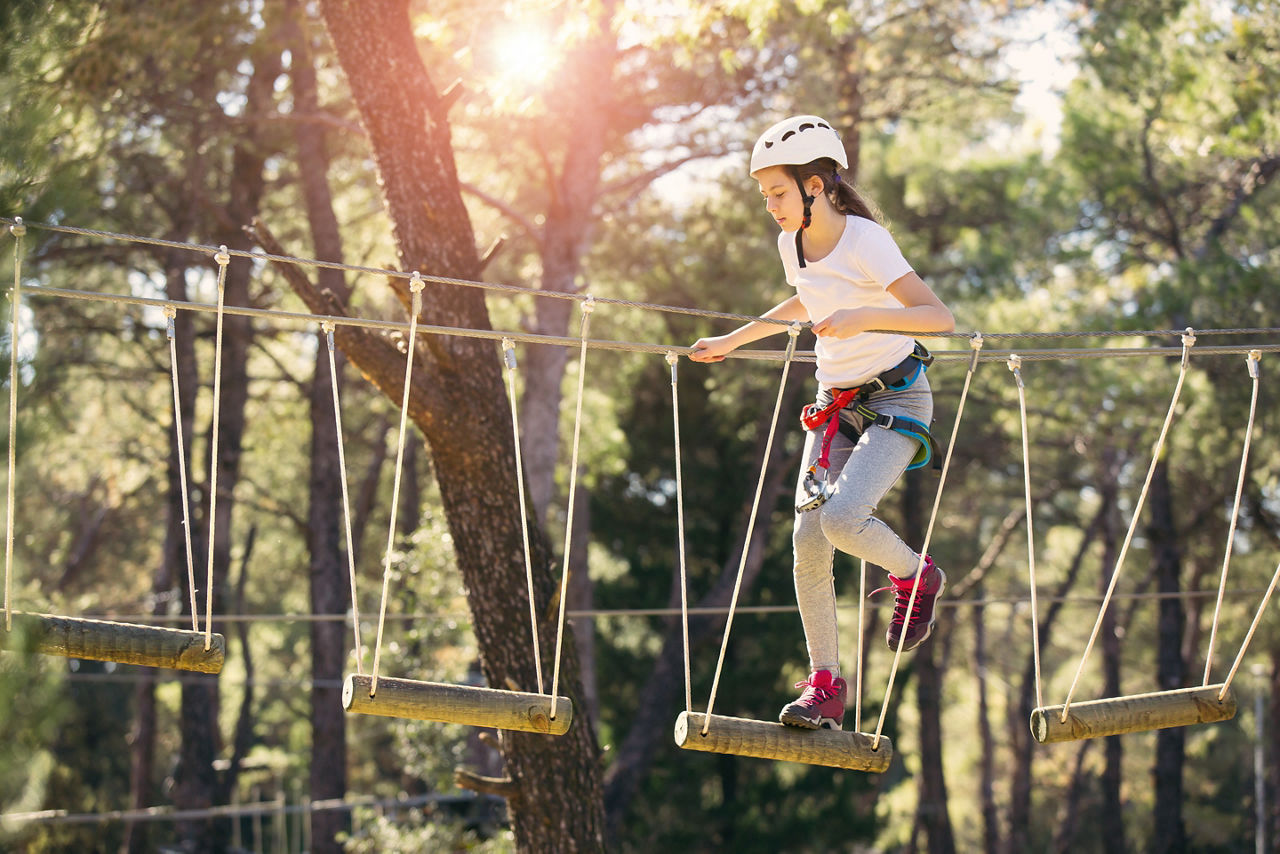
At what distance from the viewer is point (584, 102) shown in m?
8.62

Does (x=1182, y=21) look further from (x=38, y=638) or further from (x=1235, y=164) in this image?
(x=38, y=638)

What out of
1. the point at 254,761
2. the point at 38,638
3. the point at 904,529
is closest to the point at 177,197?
the point at 904,529

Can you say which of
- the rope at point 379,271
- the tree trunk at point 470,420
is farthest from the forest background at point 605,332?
the rope at point 379,271

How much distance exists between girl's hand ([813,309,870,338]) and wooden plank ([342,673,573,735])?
1030 mm

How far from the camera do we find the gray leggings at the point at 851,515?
9.12 feet

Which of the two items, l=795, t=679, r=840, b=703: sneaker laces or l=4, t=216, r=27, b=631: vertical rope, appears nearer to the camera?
l=4, t=216, r=27, b=631: vertical rope

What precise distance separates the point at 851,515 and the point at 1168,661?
10386 mm

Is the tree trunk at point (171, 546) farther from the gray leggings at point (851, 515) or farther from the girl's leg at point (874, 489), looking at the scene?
the girl's leg at point (874, 489)

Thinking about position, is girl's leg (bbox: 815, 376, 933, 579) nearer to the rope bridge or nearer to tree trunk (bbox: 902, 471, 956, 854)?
the rope bridge

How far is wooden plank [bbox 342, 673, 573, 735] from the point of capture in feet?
9.01

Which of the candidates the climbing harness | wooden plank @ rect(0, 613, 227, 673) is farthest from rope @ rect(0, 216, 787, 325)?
wooden plank @ rect(0, 613, 227, 673)

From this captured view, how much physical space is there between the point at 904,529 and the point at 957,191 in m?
4.17

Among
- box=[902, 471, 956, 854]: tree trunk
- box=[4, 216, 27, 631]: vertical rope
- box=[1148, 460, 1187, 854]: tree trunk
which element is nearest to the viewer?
box=[4, 216, 27, 631]: vertical rope

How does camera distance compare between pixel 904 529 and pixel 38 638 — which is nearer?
pixel 38 638
